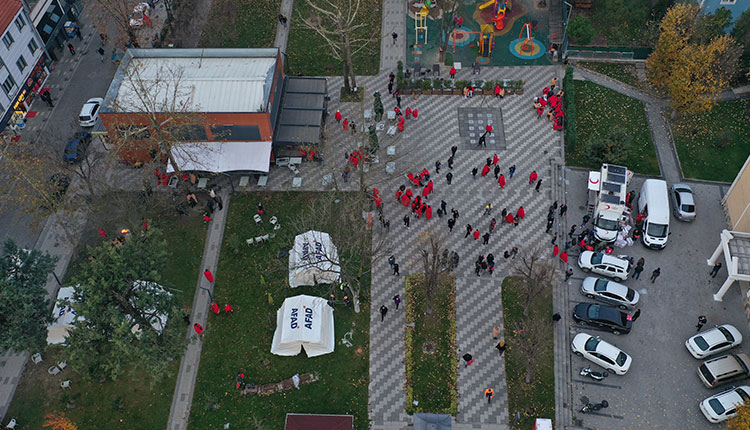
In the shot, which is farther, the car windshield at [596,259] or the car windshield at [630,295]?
the car windshield at [596,259]

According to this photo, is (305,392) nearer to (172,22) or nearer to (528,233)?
(528,233)

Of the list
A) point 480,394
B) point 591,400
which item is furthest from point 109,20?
point 591,400

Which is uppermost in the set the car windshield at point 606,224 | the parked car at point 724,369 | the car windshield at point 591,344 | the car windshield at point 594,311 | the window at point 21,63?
the window at point 21,63

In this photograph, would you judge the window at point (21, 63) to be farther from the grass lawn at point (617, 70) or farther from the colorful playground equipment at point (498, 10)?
the grass lawn at point (617, 70)

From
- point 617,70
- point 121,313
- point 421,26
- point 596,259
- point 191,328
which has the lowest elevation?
point 121,313

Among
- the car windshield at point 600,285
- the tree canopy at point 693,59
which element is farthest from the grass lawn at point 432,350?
the tree canopy at point 693,59

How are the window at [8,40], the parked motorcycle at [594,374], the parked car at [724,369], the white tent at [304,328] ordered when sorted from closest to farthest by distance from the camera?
the parked car at [724,369] < the parked motorcycle at [594,374] < the white tent at [304,328] < the window at [8,40]

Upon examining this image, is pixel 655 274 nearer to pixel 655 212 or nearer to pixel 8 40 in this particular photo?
pixel 655 212

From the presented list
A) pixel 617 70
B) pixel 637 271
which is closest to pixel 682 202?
pixel 637 271
